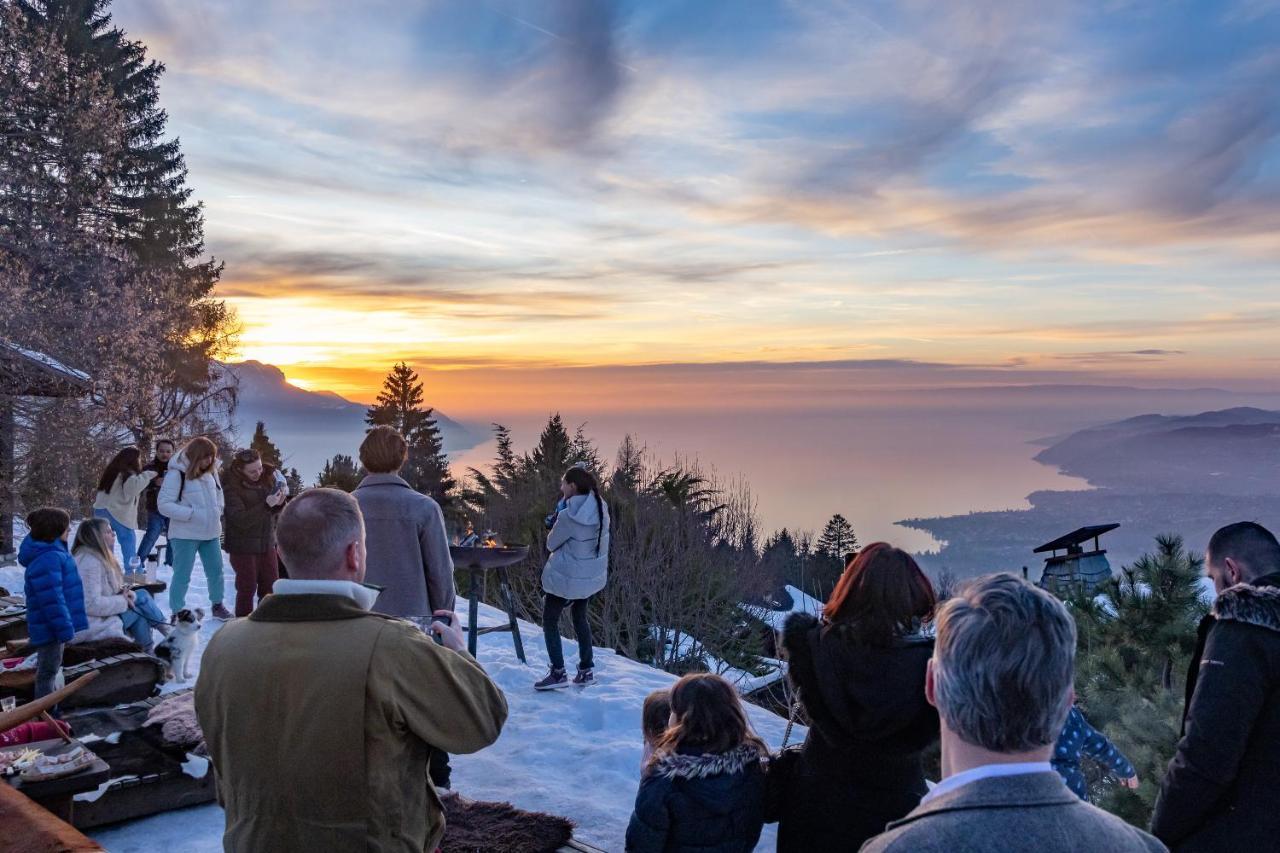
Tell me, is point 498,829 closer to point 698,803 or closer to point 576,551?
point 698,803

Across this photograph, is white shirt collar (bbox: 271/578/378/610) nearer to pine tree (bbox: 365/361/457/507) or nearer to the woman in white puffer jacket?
the woman in white puffer jacket

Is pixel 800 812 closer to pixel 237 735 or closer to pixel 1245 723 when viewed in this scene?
pixel 1245 723

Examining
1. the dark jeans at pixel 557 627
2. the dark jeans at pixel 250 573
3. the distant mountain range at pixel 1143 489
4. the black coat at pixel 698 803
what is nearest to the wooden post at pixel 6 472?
the dark jeans at pixel 250 573

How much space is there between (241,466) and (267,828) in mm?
6852

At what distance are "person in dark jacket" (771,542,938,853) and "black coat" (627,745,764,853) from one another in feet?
0.73

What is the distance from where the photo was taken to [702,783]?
3.24 metres

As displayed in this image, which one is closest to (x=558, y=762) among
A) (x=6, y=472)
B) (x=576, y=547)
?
(x=576, y=547)

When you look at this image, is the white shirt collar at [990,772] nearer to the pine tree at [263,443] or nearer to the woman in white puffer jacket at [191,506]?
the woman in white puffer jacket at [191,506]

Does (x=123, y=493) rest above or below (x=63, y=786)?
above

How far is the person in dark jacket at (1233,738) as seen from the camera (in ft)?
9.25

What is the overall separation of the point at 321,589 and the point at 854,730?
177cm

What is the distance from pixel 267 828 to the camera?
7.88 feet

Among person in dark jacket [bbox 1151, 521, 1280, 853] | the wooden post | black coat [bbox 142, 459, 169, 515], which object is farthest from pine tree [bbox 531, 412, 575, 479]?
person in dark jacket [bbox 1151, 521, 1280, 853]

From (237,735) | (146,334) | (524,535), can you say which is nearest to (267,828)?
(237,735)
